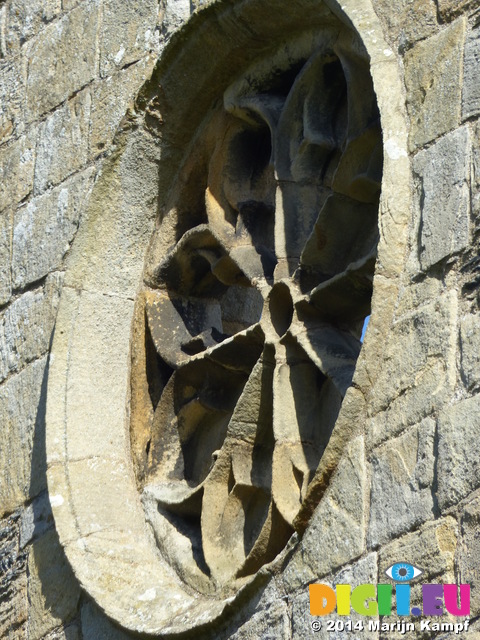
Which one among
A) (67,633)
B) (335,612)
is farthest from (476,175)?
(67,633)

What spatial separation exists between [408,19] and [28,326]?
209 centimetres

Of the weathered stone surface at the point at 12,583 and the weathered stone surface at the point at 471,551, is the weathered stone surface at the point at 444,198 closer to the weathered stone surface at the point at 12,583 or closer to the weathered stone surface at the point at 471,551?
the weathered stone surface at the point at 471,551

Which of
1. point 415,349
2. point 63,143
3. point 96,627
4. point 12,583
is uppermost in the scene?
point 63,143

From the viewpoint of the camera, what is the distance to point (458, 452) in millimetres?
3441

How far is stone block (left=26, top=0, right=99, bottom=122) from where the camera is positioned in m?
5.95

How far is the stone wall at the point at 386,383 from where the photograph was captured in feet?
11.5

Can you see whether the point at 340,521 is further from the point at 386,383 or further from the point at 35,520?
the point at 35,520

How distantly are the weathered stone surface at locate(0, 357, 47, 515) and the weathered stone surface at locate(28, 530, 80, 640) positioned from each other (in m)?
0.23

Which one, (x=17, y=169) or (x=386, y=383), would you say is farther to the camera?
(x=17, y=169)

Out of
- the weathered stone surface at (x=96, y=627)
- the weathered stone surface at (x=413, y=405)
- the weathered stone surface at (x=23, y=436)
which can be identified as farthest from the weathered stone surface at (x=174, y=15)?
the weathered stone surface at (x=413, y=405)

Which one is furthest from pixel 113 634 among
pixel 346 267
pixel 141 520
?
pixel 346 267

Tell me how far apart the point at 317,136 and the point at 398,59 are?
61cm

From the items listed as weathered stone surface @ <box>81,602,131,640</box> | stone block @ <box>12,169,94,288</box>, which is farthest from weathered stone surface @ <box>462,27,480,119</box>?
stone block @ <box>12,169,94,288</box>

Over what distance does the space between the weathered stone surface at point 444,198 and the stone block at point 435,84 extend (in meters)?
0.06
